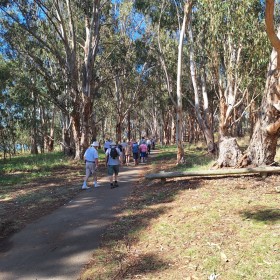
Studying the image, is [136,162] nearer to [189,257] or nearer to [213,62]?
[213,62]

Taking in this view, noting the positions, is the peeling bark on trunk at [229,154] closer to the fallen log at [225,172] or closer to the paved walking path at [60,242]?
the fallen log at [225,172]

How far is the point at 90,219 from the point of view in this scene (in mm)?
7688

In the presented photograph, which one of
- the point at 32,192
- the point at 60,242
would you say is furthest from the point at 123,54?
the point at 60,242

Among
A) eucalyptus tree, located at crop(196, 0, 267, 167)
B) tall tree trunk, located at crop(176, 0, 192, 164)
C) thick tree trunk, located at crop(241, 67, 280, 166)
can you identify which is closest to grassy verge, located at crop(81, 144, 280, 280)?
thick tree trunk, located at crop(241, 67, 280, 166)

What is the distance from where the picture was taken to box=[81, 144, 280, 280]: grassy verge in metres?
4.70

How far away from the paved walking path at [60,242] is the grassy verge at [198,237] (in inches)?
11.5

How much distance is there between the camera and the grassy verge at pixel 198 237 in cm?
470

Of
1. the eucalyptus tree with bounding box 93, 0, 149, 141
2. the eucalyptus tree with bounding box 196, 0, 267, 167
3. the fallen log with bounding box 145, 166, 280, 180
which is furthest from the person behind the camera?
the eucalyptus tree with bounding box 93, 0, 149, 141

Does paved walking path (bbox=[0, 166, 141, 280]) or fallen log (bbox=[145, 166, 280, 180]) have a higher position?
fallen log (bbox=[145, 166, 280, 180])

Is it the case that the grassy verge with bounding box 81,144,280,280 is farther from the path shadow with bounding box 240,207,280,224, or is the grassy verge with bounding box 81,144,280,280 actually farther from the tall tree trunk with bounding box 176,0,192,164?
the tall tree trunk with bounding box 176,0,192,164

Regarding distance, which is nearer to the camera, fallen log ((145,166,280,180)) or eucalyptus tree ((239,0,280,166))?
fallen log ((145,166,280,180))

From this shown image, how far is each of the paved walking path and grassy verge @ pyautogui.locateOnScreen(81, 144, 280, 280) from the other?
29 cm

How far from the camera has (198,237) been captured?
573cm

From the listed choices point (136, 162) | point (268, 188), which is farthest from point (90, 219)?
point (136, 162)
